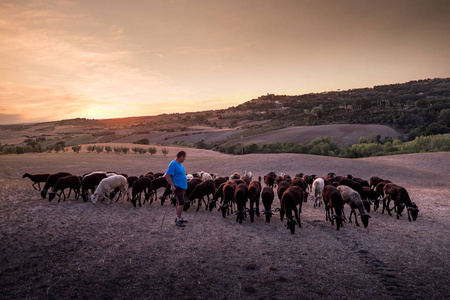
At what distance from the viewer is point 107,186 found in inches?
428

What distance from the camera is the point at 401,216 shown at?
33.1 ft

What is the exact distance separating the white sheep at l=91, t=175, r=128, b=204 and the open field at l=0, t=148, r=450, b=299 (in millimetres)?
519

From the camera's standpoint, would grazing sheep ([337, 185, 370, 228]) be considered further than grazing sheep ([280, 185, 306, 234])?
Yes

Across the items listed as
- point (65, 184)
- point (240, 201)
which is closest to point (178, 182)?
point (240, 201)

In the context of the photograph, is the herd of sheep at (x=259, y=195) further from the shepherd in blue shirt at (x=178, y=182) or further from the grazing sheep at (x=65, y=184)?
the shepherd in blue shirt at (x=178, y=182)

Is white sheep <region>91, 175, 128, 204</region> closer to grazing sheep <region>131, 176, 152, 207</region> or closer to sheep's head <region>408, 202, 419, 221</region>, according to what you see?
grazing sheep <region>131, 176, 152, 207</region>

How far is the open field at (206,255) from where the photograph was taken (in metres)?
4.84

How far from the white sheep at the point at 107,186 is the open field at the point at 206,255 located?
1.70 feet

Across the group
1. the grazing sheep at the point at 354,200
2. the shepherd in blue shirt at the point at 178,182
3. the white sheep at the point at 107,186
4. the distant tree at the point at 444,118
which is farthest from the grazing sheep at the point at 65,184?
the distant tree at the point at 444,118

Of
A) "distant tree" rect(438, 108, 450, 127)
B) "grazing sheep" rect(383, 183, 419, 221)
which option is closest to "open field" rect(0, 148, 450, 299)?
"grazing sheep" rect(383, 183, 419, 221)

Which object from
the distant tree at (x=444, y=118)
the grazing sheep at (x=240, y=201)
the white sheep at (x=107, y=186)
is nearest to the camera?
the grazing sheep at (x=240, y=201)

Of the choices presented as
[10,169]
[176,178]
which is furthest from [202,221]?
[10,169]

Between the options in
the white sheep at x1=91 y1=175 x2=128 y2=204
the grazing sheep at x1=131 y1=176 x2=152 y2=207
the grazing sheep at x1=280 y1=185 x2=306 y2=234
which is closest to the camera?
the grazing sheep at x1=280 y1=185 x2=306 y2=234

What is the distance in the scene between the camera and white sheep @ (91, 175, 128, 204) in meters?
10.6
